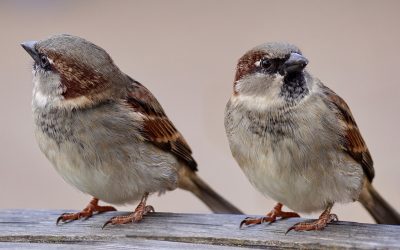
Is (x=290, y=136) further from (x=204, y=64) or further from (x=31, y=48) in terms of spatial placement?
(x=204, y=64)

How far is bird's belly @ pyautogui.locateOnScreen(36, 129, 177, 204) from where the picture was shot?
4609 mm

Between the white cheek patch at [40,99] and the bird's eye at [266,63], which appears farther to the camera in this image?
the white cheek patch at [40,99]

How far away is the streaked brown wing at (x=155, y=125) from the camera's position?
4.83 meters

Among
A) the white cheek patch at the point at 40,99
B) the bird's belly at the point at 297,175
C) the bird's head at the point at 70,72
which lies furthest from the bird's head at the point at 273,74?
the white cheek patch at the point at 40,99

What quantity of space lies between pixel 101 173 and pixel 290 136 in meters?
0.84

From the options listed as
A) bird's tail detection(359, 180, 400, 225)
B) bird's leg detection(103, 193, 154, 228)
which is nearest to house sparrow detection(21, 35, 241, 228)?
bird's leg detection(103, 193, 154, 228)

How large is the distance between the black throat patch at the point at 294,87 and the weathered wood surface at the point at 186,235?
529 mm

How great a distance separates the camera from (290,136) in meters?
4.45

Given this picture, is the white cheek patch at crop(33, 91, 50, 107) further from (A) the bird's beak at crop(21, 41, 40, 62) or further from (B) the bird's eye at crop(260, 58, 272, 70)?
(B) the bird's eye at crop(260, 58, 272, 70)

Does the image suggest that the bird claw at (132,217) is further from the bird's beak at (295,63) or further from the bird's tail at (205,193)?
the bird's beak at (295,63)

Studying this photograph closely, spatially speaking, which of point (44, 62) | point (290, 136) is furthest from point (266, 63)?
point (44, 62)

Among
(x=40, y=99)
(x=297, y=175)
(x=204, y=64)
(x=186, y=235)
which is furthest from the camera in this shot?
(x=204, y=64)

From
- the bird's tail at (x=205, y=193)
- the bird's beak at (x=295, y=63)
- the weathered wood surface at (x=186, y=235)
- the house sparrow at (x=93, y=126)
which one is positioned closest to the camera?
the weathered wood surface at (x=186, y=235)

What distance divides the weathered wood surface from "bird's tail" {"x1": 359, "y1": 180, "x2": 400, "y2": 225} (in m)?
0.54
